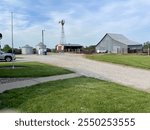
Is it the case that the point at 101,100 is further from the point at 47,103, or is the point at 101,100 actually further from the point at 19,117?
the point at 19,117

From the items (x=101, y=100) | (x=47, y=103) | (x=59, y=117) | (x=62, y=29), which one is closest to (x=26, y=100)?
(x=47, y=103)

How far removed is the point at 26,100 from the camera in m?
8.81

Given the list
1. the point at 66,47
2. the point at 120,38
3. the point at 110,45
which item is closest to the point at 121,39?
the point at 120,38

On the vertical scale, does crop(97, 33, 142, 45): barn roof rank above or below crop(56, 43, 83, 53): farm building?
above

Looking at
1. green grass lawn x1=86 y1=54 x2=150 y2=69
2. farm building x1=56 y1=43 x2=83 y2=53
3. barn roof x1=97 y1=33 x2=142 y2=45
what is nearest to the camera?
green grass lawn x1=86 y1=54 x2=150 y2=69

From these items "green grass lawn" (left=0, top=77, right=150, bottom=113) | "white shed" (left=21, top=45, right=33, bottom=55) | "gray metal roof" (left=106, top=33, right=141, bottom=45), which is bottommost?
"green grass lawn" (left=0, top=77, right=150, bottom=113)

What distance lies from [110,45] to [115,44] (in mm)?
1744

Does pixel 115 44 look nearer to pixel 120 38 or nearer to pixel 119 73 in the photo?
pixel 120 38

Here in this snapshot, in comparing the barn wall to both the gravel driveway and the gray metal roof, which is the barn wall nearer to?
the gray metal roof

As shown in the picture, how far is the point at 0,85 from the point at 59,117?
20.9 feet

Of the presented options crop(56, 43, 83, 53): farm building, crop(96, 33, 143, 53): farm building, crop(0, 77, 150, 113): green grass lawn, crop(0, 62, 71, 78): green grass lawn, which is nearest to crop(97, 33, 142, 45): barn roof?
crop(96, 33, 143, 53): farm building

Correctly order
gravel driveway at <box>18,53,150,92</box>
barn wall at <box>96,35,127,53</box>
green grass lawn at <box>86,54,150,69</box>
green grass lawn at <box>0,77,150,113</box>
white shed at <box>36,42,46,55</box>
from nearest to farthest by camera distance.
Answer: green grass lawn at <box>0,77,150,113</box> → gravel driveway at <box>18,53,150,92</box> → green grass lawn at <box>86,54,150,69</box> → white shed at <box>36,42,46,55</box> → barn wall at <box>96,35,127,53</box>

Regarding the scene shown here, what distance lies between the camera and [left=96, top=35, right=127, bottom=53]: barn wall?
7388cm

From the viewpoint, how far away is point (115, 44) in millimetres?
76375
